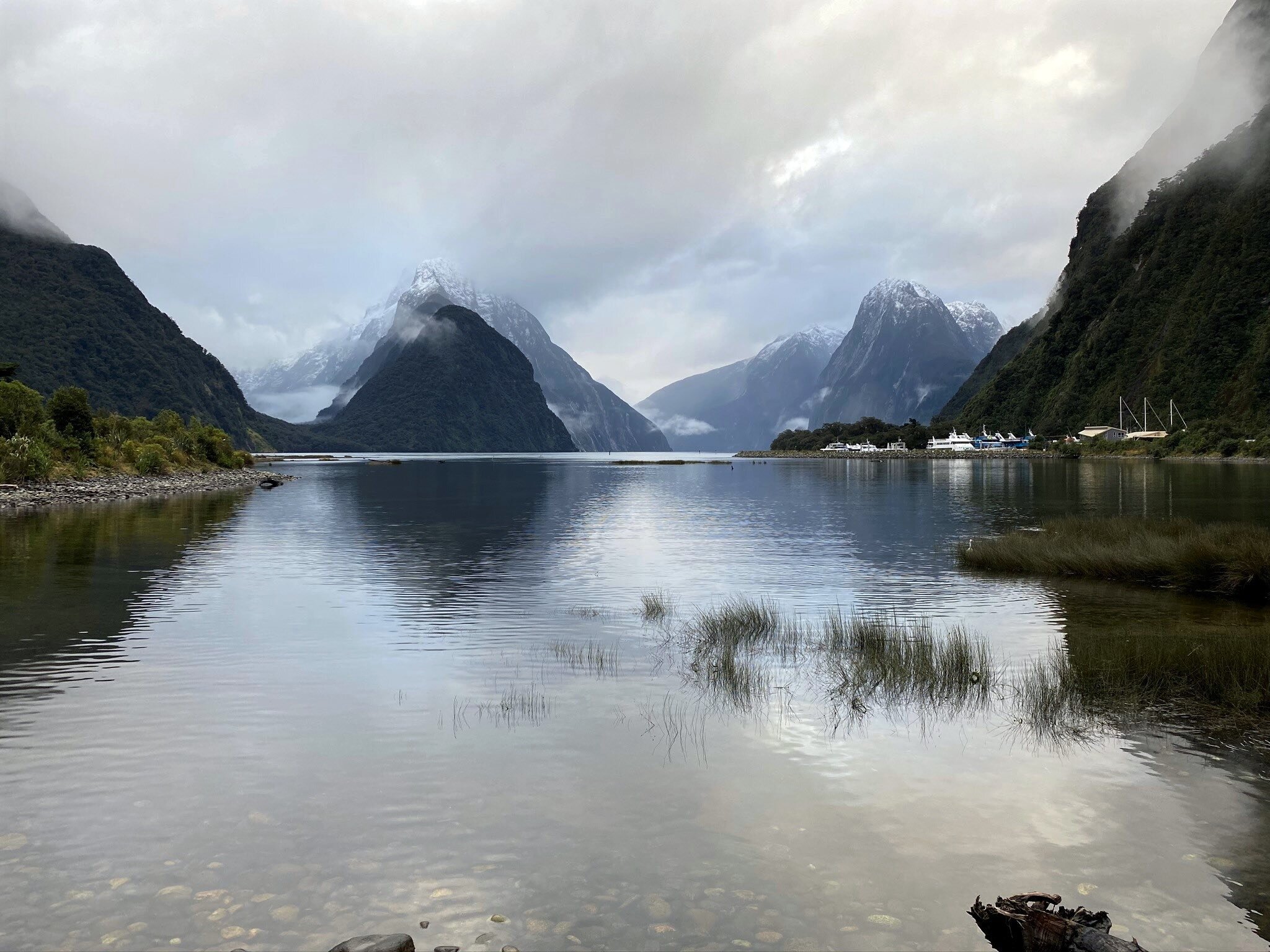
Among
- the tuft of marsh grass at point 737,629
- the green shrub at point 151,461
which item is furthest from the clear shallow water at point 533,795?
the green shrub at point 151,461

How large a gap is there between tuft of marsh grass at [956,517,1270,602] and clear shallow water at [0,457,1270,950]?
1.73 meters

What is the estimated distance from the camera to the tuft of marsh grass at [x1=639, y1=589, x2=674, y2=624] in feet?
94.5

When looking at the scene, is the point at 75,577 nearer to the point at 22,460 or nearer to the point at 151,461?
the point at 22,460

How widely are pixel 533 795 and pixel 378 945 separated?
4.69 metres

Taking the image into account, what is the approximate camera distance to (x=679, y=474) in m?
182

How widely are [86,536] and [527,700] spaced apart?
43.8 m

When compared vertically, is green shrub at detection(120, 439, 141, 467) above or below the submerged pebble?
above

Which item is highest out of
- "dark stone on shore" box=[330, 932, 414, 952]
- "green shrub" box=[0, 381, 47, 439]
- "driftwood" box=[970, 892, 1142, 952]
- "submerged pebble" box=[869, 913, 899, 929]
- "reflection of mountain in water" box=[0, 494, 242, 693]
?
"green shrub" box=[0, 381, 47, 439]

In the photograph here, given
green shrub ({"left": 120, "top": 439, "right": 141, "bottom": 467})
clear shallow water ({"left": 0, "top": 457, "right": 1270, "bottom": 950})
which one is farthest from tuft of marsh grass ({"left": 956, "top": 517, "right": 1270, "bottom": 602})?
green shrub ({"left": 120, "top": 439, "right": 141, "bottom": 467})

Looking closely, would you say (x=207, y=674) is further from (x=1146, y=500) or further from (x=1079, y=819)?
(x=1146, y=500)

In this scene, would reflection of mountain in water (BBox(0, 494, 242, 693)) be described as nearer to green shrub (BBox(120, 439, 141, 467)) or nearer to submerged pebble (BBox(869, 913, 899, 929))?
submerged pebble (BBox(869, 913, 899, 929))

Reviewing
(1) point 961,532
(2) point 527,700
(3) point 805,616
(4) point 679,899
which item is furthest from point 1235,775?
(1) point 961,532

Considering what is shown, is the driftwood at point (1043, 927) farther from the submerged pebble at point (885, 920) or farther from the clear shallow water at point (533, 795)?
the submerged pebble at point (885, 920)

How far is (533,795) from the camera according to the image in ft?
41.7
